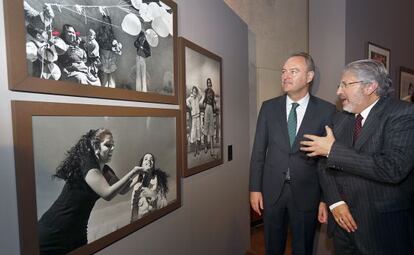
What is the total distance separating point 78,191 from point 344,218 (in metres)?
1.43

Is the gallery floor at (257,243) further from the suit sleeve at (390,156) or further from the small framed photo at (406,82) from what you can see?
the small framed photo at (406,82)

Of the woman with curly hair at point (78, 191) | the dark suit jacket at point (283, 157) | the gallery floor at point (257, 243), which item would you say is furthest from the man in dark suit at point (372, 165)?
the gallery floor at point (257, 243)

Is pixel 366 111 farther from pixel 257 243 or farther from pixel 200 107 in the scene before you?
pixel 257 243

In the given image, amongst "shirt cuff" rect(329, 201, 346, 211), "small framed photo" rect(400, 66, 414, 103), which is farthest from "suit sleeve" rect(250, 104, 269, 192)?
"small framed photo" rect(400, 66, 414, 103)

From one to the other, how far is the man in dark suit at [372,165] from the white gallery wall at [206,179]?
892 mm

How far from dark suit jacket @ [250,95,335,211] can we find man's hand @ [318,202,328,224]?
0.08 m

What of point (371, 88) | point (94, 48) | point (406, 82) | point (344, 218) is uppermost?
point (406, 82)

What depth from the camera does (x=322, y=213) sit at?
2014mm

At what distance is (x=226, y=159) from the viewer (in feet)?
8.08

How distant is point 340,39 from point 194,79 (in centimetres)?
171

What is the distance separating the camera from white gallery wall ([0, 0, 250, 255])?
0.79 m

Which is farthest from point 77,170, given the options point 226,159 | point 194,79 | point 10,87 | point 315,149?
point 226,159

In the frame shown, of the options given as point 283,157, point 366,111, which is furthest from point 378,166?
point 283,157

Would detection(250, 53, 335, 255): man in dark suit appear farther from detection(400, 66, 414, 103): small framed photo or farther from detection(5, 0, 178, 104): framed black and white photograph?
detection(400, 66, 414, 103): small framed photo
